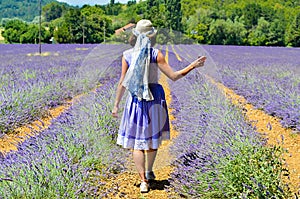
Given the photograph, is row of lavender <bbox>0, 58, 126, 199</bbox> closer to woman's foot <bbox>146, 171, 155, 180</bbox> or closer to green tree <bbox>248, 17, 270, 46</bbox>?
woman's foot <bbox>146, 171, 155, 180</bbox>

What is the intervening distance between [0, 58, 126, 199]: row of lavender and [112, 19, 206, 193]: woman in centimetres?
40

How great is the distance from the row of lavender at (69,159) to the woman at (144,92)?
404 millimetres

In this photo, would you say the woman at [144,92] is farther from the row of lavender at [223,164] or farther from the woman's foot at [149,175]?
the row of lavender at [223,164]

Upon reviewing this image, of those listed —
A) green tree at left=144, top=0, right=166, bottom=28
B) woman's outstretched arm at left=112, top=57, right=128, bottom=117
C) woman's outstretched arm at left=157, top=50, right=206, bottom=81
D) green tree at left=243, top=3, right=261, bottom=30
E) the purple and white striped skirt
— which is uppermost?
green tree at left=243, top=3, right=261, bottom=30

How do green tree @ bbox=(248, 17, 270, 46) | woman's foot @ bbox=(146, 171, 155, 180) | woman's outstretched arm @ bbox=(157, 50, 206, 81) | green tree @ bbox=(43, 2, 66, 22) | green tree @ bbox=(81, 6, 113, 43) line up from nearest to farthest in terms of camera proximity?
woman's outstretched arm @ bbox=(157, 50, 206, 81), woman's foot @ bbox=(146, 171, 155, 180), green tree @ bbox=(81, 6, 113, 43), green tree @ bbox=(248, 17, 270, 46), green tree @ bbox=(43, 2, 66, 22)

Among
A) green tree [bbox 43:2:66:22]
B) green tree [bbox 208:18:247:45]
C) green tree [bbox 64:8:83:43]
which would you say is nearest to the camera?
green tree [bbox 64:8:83:43]

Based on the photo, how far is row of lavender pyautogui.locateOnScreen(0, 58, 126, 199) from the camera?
2764 millimetres

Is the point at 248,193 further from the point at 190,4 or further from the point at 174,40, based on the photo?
the point at 190,4

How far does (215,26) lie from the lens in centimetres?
4694

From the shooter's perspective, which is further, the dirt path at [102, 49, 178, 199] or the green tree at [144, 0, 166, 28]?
the green tree at [144, 0, 166, 28]

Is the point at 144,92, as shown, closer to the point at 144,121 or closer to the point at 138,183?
the point at 144,121

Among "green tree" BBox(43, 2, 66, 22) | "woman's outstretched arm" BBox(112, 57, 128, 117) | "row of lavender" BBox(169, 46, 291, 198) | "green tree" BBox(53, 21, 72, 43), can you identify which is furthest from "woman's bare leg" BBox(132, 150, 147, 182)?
"green tree" BBox(43, 2, 66, 22)

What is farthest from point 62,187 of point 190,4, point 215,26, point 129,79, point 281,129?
point 190,4

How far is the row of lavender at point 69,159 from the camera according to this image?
2764 mm
